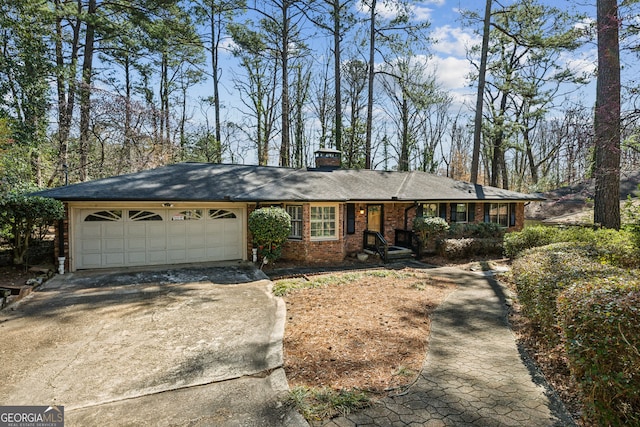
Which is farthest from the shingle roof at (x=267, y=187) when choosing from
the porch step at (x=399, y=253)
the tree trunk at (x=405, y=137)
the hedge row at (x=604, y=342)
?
the tree trunk at (x=405, y=137)

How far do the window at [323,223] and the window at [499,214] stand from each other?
8.70 m

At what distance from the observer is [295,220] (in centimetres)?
1155

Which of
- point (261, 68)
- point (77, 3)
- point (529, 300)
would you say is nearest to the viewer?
point (529, 300)

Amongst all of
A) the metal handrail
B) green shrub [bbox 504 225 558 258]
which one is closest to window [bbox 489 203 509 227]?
→ green shrub [bbox 504 225 558 258]

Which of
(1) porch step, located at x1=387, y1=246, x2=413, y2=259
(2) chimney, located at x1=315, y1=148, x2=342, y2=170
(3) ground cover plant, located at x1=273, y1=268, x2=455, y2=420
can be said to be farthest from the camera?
(2) chimney, located at x1=315, y1=148, x2=342, y2=170

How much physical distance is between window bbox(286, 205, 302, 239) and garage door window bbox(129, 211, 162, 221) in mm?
4265

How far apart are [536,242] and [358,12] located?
55.2 ft

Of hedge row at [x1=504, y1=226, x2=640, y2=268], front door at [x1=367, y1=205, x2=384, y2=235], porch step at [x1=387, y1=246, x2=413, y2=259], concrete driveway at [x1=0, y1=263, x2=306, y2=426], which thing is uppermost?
front door at [x1=367, y1=205, x2=384, y2=235]

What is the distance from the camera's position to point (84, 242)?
955 centimetres

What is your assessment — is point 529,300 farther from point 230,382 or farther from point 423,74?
point 423,74

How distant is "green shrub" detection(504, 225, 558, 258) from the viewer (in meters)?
9.45

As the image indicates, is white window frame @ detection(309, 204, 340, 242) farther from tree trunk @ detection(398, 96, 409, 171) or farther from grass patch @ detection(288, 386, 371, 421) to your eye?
tree trunk @ detection(398, 96, 409, 171)

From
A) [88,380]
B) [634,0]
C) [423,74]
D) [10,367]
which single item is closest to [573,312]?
[88,380]

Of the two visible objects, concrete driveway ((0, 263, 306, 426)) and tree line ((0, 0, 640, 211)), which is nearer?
concrete driveway ((0, 263, 306, 426))
